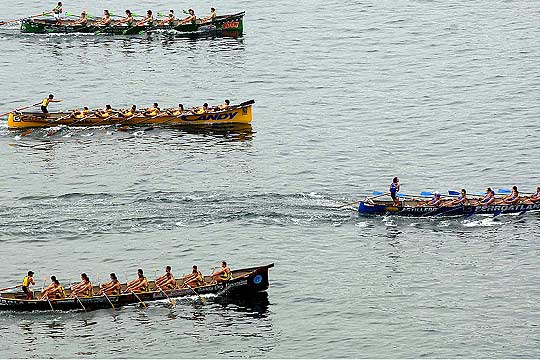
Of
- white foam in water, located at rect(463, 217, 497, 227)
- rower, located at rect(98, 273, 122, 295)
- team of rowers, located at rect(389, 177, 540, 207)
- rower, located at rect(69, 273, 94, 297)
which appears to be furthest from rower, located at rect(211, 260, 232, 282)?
white foam in water, located at rect(463, 217, 497, 227)

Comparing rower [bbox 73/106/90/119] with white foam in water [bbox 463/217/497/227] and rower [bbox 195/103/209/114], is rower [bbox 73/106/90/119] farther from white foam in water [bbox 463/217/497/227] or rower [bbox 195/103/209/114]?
white foam in water [bbox 463/217/497/227]

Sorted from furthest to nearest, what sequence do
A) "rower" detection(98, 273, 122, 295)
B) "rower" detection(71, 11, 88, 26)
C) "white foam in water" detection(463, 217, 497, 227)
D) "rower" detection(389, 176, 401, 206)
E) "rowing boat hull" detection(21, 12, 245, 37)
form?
"rower" detection(71, 11, 88, 26)
"rowing boat hull" detection(21, 12, 245, 37)
"rower" detection(389, 176, 401, 206)
"white foam in water" detection(463, 217, 497, 227)
"rower" detection(98, 273, 122, 295)

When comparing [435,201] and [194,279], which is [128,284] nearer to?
[194,279]

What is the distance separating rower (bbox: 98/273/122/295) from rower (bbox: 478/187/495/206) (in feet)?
75.0

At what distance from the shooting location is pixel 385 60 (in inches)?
4377

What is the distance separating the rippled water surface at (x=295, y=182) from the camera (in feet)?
204

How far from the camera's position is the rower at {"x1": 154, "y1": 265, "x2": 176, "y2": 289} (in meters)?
64.8

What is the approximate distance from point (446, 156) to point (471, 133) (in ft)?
19.1

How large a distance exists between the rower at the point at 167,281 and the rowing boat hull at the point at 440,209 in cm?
1429

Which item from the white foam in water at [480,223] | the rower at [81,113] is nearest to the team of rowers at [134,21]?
the rower at [81,113]

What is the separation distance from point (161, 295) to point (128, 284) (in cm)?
183

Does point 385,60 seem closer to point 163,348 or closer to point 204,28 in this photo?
point 204,28

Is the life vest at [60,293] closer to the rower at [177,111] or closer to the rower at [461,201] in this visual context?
the rower at [461,201]

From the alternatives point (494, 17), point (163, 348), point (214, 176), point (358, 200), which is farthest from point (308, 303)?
point (494, 17)
